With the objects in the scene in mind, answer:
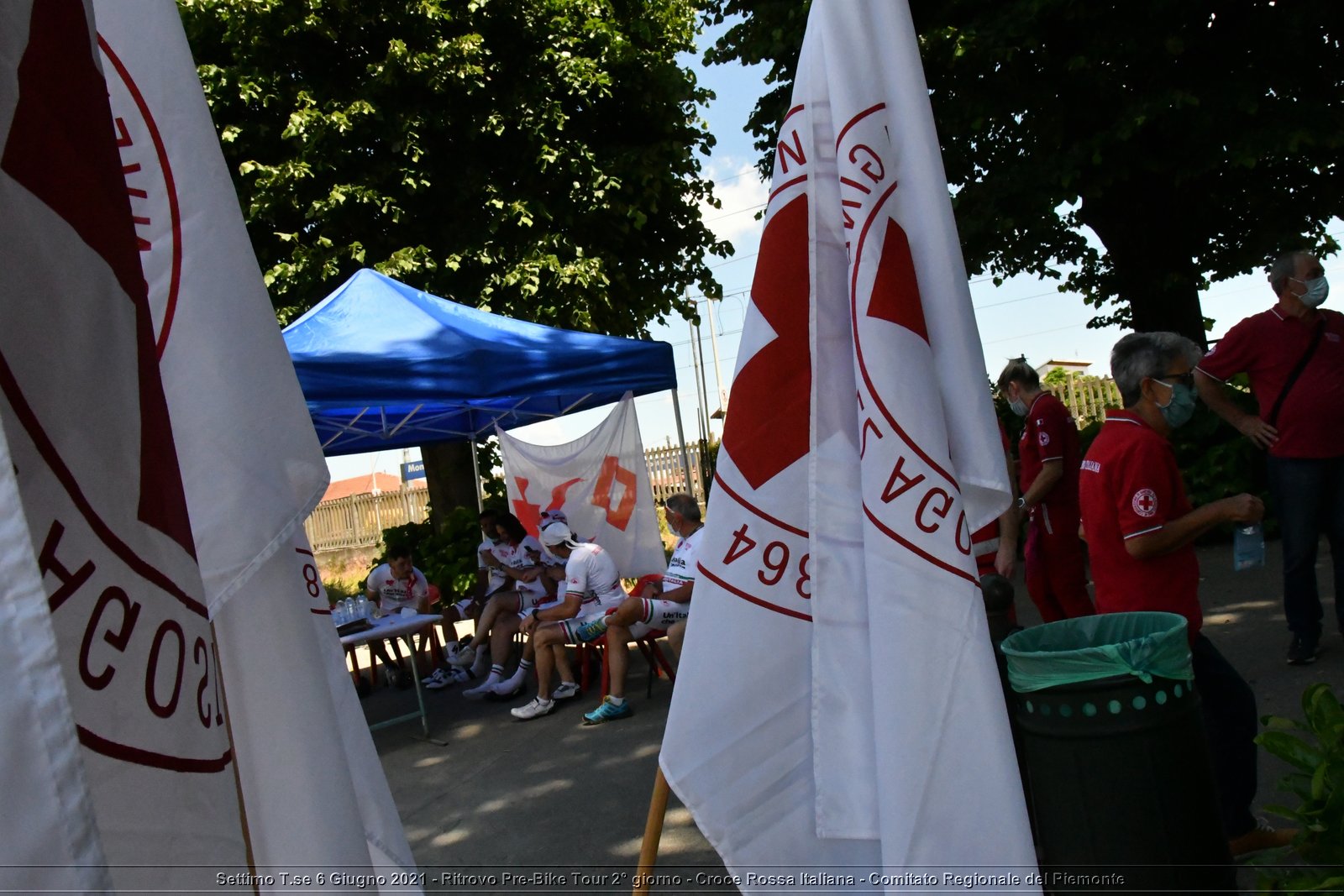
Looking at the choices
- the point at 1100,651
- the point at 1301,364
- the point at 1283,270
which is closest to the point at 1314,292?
the point at 1283,270

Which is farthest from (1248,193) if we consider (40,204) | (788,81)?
(40,204)

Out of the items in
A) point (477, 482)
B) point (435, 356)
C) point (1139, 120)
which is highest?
point (1139, 120)

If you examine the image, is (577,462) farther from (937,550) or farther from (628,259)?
(937,550)

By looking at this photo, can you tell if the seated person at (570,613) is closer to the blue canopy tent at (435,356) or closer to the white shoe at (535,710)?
the white shoe at (535,710)

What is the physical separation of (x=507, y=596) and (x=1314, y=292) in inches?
235

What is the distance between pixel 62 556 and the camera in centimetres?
77

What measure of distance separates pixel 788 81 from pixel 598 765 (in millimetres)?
8363

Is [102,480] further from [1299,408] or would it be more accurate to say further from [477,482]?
[477,482]

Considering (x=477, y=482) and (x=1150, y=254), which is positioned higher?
(x=1150, y=254)

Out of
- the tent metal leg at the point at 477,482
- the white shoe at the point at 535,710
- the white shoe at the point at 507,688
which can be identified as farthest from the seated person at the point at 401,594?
the tent metal leg at the point at 477,482

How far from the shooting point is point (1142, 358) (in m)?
3.10

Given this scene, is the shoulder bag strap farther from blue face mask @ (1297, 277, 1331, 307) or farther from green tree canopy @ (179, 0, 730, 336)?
green tree canopy @ (179, 0, 730, 336)

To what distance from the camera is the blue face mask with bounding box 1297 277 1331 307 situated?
14.8 ft

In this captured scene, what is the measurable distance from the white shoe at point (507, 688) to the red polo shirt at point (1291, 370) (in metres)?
4.98
